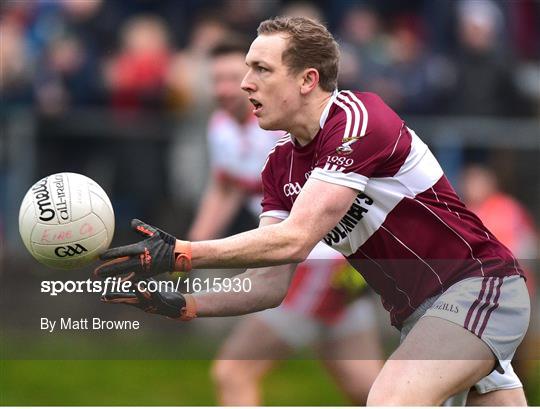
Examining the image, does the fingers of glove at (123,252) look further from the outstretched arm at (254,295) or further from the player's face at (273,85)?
the player's face at (273,85)

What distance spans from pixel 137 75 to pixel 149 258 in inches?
255

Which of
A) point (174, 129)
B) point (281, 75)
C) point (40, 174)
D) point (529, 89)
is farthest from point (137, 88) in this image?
point (281, 75)

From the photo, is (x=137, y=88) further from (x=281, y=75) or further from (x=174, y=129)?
(x=281, y=75)

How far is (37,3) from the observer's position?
40.8 feet

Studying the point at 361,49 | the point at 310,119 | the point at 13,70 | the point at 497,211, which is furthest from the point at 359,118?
the point at 361,49

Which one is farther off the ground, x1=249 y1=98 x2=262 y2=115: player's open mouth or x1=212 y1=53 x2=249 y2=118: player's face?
x1=249 y1=98 x2=262 y2=115: player's open mouth

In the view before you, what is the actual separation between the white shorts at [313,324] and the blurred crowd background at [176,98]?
6.08 ft

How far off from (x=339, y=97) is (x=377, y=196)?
512mm

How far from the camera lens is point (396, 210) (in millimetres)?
5875

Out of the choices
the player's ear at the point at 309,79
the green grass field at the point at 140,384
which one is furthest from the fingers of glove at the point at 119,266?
the green grass field at the point at 140,384

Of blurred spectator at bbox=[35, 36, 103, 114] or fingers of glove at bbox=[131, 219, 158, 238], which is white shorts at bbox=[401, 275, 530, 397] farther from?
blurred spectator at bbox=[35, 36, 103, 114]

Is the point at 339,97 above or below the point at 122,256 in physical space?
above

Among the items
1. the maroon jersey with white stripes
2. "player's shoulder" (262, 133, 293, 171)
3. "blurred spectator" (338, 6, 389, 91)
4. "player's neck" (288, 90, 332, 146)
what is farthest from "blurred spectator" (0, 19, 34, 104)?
"player's neck" (288, 90, 332, 146)

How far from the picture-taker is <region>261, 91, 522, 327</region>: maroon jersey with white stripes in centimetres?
573
